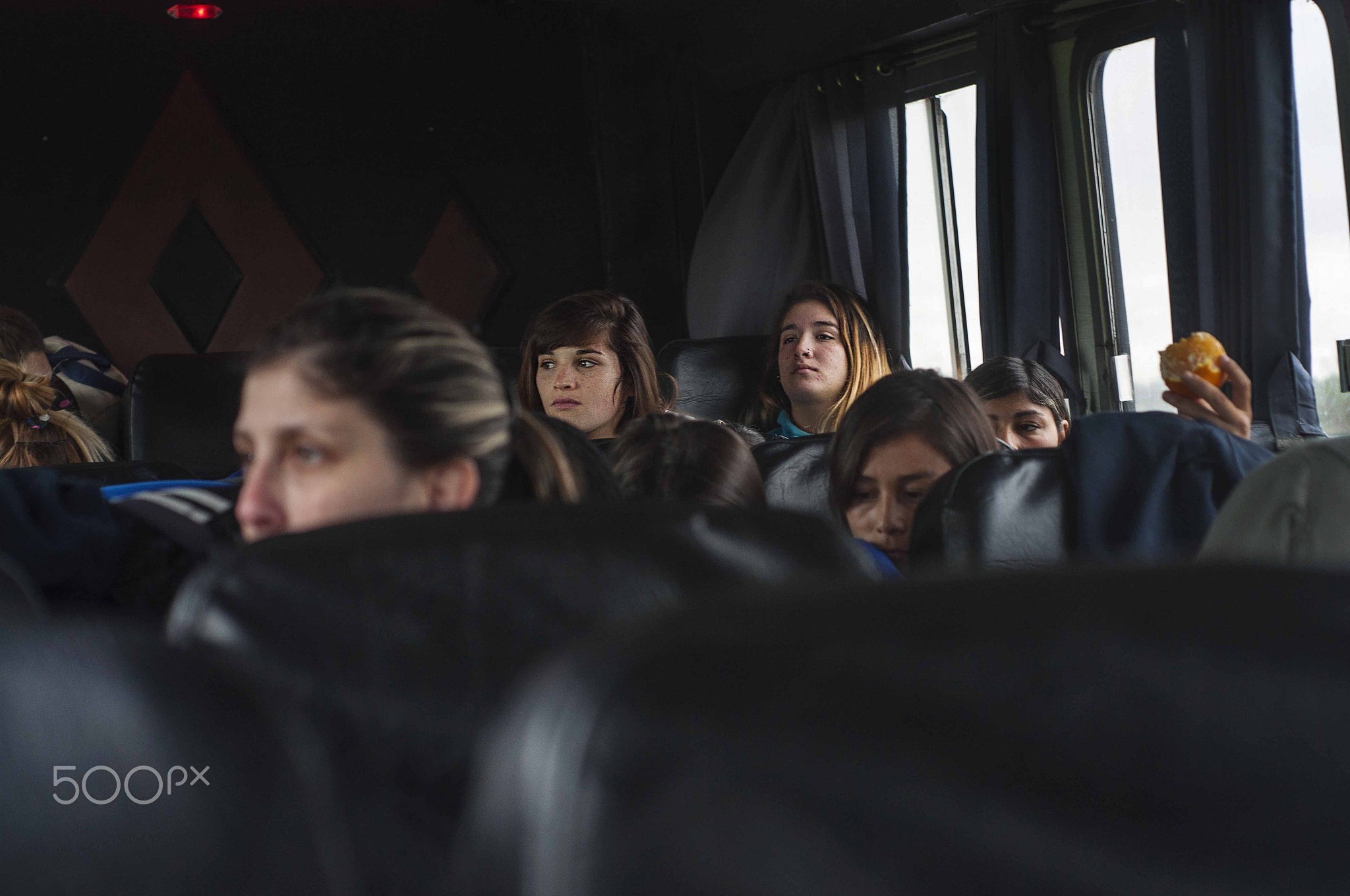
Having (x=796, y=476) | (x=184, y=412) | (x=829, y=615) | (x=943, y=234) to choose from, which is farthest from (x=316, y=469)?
(x=943, y=234)

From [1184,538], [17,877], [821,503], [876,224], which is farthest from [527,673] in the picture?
[876,224]

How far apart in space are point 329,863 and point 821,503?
177 centimetres

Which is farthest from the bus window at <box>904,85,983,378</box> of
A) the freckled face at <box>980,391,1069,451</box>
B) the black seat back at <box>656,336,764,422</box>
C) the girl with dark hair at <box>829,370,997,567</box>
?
the girl with dark hair at <box>829,370,997,567</box>

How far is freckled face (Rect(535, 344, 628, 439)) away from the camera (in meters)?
3.03

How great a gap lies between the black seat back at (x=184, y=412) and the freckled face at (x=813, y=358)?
165 centimetres

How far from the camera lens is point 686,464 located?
1529 mm

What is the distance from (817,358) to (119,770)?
9.35ft

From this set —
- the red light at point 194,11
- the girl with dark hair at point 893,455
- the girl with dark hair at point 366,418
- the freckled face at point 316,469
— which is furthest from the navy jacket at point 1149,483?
→ the red light at point 194,11

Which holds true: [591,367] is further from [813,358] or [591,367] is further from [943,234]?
[943,234]

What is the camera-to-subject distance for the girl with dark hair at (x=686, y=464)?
4.91 ft

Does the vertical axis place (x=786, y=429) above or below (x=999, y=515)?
above

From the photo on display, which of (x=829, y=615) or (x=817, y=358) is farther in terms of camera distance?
(x=817, y=358)

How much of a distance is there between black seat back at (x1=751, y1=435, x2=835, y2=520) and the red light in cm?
367

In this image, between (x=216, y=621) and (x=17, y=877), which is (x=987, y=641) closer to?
(x=216, y=621)
